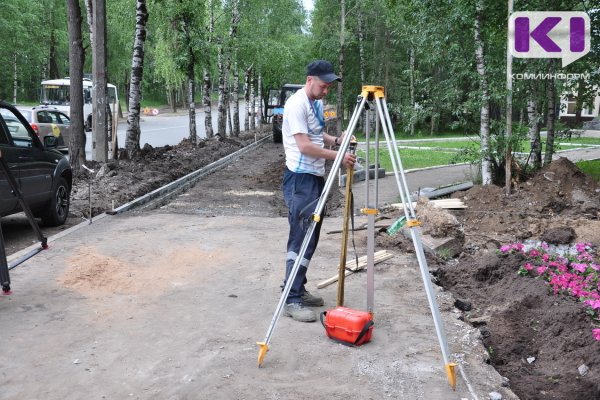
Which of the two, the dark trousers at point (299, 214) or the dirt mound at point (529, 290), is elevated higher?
the dark trousers at point (299, 214)

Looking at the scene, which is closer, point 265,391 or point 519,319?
point 265,391

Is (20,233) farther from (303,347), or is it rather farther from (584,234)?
(584,234)

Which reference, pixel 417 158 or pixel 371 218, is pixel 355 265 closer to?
pixel 371 218

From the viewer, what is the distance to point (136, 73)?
1609 centimetres

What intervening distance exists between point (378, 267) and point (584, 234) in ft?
10.3

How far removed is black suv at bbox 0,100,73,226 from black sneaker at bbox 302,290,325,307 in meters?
4.35

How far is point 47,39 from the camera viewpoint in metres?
46.6

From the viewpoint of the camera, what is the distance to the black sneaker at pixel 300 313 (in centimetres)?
522

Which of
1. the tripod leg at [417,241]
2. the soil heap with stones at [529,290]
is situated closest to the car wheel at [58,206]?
the soil heap with stones at [529,290]

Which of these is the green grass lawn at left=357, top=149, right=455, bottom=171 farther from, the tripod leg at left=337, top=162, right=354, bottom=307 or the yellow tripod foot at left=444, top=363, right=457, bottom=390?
the yellow tripod foot at left=444, top=363, right=457, bottom=390

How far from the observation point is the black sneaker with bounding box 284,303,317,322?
205 inches

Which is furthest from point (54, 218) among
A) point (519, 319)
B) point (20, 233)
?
point (519, 319)

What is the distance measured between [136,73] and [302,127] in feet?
39.5

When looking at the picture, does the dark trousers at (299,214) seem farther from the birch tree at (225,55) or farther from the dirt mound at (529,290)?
the birch tree at (225,55)
